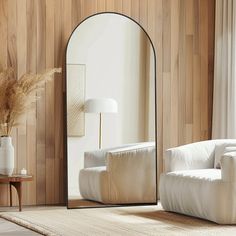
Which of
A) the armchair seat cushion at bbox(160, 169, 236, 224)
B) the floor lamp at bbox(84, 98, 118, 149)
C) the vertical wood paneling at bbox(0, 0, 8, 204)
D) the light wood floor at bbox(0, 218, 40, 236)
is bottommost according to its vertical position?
the light wood floor at bbox(0, 218, 40, 236)

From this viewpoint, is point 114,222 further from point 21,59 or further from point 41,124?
point 21,59

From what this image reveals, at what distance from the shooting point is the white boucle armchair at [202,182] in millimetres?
4961

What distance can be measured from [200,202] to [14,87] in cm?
188

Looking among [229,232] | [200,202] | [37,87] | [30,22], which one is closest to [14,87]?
[37,87]

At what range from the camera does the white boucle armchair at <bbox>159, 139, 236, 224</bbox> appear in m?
4.96

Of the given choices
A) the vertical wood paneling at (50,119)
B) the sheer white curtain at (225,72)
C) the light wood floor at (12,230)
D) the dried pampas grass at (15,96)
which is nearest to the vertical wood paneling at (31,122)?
the vertical wood paneling at (50,119)

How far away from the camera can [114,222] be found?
5.12 m

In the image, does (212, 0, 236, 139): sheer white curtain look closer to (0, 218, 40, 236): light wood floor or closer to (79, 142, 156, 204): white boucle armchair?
(79, 142, 156, 204): white boucle armchair

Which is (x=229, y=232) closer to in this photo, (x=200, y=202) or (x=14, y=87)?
(x=200, y=202)

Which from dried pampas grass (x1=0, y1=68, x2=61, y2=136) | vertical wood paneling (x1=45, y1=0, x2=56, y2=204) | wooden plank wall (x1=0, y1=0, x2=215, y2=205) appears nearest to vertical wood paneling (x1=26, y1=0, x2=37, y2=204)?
wooden plank wall (x1=0, y1=0, x2=215, y2=205)

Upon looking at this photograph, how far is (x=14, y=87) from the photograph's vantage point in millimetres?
A: 5965

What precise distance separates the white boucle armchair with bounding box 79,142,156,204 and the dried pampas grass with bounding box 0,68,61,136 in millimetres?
723

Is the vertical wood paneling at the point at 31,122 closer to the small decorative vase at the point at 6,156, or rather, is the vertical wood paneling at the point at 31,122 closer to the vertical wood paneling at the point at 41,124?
the vertical wood paneling at the point at 41,124

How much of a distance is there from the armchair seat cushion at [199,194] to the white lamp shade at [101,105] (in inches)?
37.6
